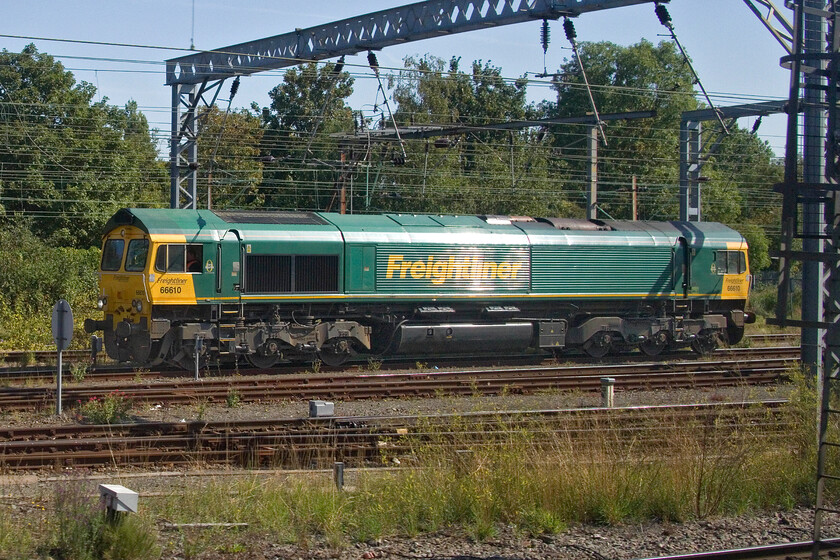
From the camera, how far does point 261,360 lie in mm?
18484

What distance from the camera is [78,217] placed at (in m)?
38.8

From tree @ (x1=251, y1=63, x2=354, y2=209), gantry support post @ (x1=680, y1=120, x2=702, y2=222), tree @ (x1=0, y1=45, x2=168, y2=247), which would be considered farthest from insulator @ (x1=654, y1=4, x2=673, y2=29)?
tree @ (x1=0, y1=45, x2=168, y2=247)

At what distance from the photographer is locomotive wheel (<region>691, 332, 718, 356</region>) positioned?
22703 mm

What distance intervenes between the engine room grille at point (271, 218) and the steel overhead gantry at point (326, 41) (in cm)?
337

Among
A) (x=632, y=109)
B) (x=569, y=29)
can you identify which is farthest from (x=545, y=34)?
(x=632, y=109)

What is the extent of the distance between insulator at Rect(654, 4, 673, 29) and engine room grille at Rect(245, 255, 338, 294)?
8.04 meters

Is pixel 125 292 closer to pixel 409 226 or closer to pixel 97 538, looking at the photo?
pixel 409 226

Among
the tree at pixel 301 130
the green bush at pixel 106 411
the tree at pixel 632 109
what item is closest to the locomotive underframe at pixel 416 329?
the green bush at pixel 106 411

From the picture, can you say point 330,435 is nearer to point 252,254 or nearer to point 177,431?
point 177,431

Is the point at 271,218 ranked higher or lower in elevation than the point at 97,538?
higher

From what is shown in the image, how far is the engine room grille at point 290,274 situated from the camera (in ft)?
59.3

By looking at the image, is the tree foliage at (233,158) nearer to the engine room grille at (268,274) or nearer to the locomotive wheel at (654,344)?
the engine room grille at (268,274)

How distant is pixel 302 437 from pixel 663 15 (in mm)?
10039

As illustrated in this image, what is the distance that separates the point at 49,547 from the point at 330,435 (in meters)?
4.44
